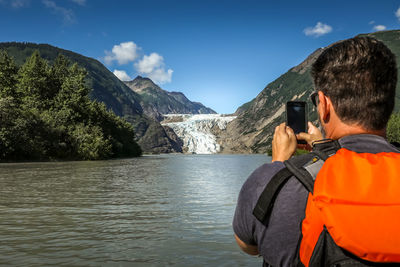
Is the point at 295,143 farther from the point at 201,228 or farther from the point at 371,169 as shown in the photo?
the point at 201,228

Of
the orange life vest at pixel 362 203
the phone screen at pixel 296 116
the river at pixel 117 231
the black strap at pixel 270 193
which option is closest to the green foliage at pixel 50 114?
the river at pixel 117 231

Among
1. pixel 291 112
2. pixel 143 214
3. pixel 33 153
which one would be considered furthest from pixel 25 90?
pixel 291 112

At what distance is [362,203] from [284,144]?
0.70 metres

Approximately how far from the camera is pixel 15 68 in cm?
6781

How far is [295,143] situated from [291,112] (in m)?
0.31

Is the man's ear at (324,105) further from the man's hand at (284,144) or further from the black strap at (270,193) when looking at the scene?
the black strap at (270,193)

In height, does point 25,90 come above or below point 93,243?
above

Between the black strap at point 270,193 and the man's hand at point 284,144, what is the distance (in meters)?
0.33

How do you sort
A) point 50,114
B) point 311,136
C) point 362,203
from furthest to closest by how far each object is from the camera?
1. point 50,114
2. point 311,136
3. point 362,203

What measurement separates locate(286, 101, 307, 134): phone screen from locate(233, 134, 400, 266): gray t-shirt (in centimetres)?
56

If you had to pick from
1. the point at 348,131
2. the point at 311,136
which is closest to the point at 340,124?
the point at 348,131

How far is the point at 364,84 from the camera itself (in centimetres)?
190

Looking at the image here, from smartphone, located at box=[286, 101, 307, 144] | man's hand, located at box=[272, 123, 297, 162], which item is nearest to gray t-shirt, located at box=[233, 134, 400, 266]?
man's hand, located at box=[272, 123, 297, 162]

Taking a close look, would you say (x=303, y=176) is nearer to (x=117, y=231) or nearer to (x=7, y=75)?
(x=117, y=231)
